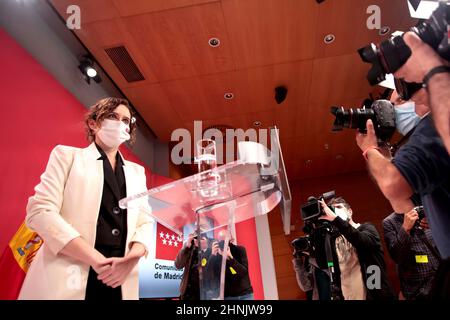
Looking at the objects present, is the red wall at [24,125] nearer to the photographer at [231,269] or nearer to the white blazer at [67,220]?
the white blazer at [67,220]

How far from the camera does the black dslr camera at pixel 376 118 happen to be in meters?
1.22

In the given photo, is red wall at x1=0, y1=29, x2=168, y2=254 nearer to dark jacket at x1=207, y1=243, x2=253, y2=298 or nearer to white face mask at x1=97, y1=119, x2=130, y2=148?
white face mask at x1=97, y1=119, x2=130, y2=148

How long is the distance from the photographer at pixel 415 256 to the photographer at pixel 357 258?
125mm

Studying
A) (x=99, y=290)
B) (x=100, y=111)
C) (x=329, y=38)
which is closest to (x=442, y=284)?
(x=99, y=290)

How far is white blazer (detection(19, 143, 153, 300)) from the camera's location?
1.07m

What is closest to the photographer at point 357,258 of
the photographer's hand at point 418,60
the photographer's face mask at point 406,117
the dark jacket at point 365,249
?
the dark jacket at point 365,249

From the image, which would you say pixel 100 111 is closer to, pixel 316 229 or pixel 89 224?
pixel 89 224

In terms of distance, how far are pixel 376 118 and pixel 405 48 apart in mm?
324

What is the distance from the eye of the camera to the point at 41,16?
2871mm

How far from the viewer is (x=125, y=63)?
3.50m

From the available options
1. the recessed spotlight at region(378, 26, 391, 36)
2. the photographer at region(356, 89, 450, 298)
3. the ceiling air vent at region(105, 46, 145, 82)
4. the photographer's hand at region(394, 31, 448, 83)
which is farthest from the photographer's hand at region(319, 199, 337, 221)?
the ceiling air vent at region(105, 46, 145, 82)

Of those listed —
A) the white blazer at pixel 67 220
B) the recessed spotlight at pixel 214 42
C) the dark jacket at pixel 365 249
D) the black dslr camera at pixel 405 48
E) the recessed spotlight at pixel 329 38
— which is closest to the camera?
the black dslr camera at pixel 405 48

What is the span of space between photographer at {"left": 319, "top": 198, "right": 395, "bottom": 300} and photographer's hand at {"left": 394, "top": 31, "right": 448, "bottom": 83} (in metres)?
1.39

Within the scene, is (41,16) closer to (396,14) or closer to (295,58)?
(295,58)
